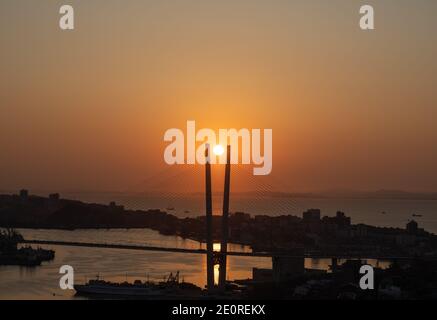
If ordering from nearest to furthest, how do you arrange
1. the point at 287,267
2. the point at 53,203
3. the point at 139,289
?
1. the point at 139,289
2. the point at 287,267
3. the point at 53,203

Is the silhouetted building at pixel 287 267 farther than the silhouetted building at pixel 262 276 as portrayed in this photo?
No

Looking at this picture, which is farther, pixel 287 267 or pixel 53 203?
pixel 53 203

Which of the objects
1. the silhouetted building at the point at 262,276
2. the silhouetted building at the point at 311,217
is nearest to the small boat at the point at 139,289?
the silhouetted building at the point at 262,276

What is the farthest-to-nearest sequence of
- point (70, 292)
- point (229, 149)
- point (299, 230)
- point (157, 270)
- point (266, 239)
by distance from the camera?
point (299, 230), point (266, 239), point (157, 270), point (70, 292), point (229, 149)

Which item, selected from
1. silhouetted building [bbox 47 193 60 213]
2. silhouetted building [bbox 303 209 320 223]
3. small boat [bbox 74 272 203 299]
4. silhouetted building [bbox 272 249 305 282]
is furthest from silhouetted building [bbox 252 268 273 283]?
silhouetted building [bbox 47 193 60 213]

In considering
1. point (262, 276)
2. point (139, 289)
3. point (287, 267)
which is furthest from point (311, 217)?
point (139, 289)

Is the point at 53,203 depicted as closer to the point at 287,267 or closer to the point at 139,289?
the point at 287,267

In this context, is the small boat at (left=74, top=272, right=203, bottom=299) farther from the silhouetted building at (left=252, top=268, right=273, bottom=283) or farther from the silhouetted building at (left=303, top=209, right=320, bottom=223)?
the silhouetted building at (left=303, top=209, right=320, bottom=223)

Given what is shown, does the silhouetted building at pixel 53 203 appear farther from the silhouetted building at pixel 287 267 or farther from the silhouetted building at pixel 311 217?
the silhouetted building at pixel 287 267

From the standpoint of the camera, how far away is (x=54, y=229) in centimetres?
3002
